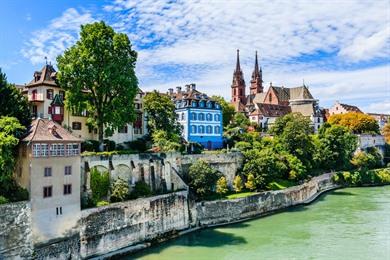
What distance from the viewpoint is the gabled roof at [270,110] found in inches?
3150

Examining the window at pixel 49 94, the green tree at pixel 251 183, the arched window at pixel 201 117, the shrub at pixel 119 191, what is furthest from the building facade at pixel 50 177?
the arched window at pixel 201 117

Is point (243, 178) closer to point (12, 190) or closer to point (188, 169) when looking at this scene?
point (188, 169)

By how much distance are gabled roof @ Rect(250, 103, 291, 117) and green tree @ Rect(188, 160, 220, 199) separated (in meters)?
44.2

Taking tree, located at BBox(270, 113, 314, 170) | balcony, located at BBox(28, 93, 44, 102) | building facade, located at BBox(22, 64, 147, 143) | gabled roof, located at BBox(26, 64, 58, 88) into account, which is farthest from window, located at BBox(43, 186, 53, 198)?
tree, located at BBox(270, 113, 314, 170)

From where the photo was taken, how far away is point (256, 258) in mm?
26531

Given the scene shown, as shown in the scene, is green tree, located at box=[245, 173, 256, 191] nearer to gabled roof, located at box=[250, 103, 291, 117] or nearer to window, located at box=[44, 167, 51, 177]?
window, located at box=[44, 167, 51, 177]

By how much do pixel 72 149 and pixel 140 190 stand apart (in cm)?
821

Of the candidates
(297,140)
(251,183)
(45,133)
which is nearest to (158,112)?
(251,183)

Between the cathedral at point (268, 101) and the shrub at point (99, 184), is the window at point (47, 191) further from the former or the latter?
the cathedral at point (268, 101)

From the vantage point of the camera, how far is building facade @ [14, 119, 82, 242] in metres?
23.6

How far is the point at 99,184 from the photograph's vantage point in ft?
98.2

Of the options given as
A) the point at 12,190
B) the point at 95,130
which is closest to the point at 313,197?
the point at 95,130

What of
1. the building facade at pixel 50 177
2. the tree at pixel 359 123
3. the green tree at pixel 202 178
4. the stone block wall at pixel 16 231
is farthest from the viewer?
the tree at pixel 359 123

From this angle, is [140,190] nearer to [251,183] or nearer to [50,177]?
[50,177]
